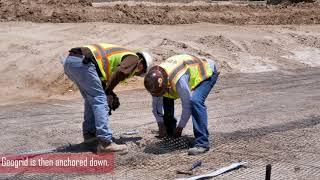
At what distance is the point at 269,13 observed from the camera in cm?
2250

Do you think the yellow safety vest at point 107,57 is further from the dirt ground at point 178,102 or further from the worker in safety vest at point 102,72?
the dirt ground at point 178,102

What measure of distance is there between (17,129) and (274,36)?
12082 mm

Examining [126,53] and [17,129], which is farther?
[17,129]

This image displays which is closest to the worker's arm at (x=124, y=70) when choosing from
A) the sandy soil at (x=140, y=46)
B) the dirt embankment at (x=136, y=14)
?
the sandy soil at (x=140, y=46)

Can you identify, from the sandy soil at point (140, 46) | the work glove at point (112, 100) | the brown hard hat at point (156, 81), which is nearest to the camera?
the brown hard hat at point (156, 81)

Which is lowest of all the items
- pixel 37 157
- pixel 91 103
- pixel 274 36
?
pixel 274 36

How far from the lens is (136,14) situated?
747 inches

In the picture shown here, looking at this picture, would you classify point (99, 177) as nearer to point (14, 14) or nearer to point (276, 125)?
point (276, 125)

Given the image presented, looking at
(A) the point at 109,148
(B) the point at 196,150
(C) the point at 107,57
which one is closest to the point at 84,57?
(C) the point at 107,57

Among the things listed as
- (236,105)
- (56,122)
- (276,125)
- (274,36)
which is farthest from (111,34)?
(276,125)

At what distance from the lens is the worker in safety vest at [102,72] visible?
246 inches

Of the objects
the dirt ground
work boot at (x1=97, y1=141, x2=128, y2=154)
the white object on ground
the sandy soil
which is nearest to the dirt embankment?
the dirt ground

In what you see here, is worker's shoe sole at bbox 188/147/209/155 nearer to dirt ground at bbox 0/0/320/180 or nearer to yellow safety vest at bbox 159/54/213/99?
dirt ground at bbox 0/0/320/180

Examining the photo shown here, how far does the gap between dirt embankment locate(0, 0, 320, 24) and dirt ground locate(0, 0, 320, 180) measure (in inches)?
1.6
